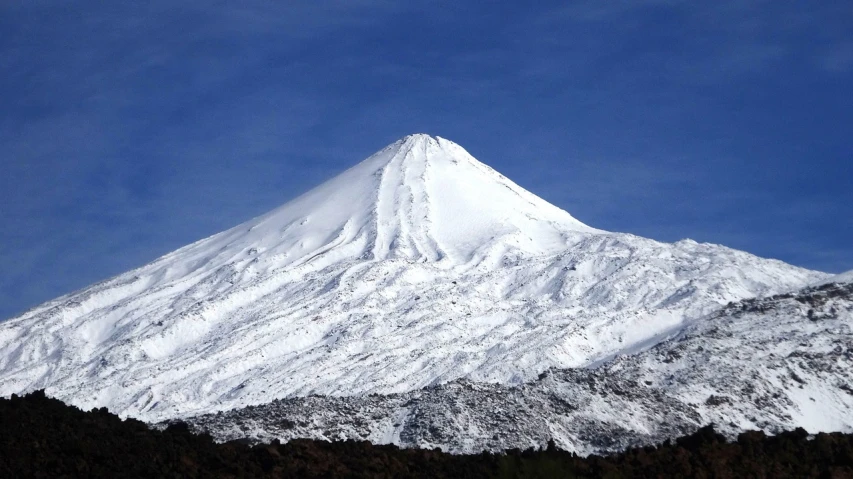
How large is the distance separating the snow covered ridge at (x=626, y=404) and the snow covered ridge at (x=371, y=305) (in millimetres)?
6537

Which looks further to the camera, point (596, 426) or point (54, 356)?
point (54, 356)

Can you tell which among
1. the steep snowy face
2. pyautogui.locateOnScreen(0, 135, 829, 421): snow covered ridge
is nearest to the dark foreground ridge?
pyautogui.locateOnScreen(0, 135, 829, 421): snow covered ridge

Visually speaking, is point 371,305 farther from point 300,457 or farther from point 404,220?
point 300,457

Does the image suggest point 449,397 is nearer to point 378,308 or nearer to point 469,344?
point 469,344

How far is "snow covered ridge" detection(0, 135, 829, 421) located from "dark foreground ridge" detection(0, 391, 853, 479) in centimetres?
2247

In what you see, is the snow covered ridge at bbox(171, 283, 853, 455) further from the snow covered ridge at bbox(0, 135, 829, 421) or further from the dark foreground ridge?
the dark foreground ridge

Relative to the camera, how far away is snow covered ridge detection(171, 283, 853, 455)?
127ft

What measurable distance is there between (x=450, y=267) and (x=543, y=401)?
120ft

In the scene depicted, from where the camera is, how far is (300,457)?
26000 mm

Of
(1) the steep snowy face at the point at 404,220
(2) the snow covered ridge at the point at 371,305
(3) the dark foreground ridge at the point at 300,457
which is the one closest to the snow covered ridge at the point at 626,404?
(2) the snow covered ridge at the point at 371,305

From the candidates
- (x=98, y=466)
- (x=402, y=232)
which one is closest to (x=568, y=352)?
(x=402, y=232)

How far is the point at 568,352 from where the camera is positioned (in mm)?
57406

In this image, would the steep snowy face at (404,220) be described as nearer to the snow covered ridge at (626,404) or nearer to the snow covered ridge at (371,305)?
the snow covered ridge at (371,305)

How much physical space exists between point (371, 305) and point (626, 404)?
29.3 m
